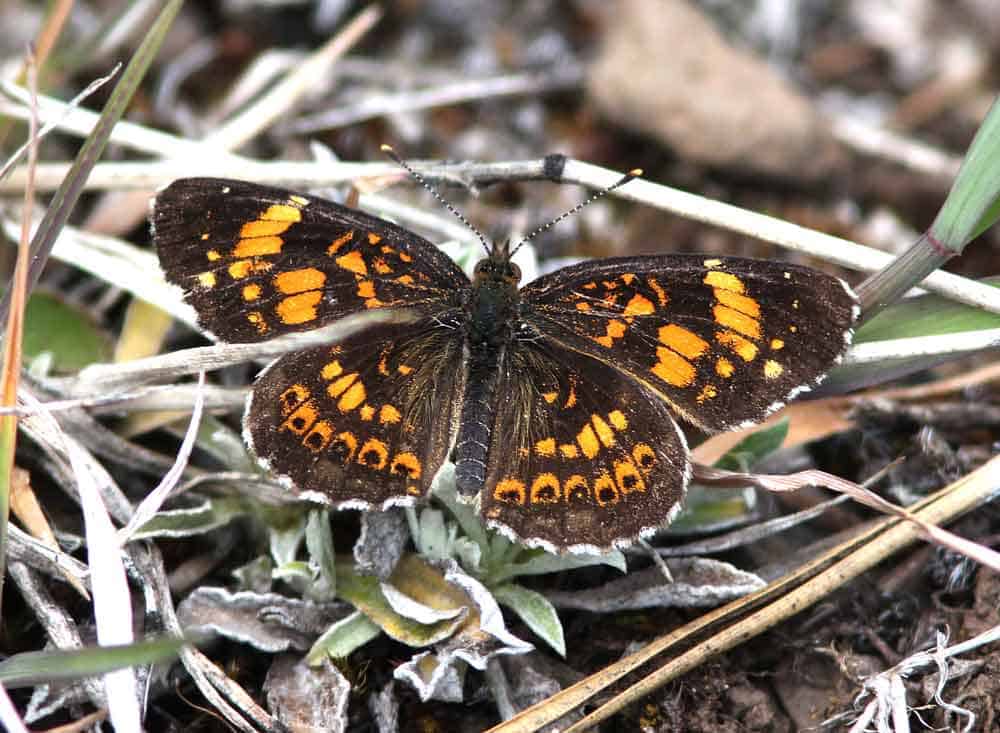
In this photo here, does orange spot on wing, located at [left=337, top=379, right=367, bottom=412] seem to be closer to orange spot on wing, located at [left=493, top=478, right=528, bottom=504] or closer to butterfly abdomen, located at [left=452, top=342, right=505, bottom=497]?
butterfly abdomen, located at [left=452, top=342, right=505, bottom=497]

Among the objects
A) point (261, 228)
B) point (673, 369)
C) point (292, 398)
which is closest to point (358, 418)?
point (292, 398)

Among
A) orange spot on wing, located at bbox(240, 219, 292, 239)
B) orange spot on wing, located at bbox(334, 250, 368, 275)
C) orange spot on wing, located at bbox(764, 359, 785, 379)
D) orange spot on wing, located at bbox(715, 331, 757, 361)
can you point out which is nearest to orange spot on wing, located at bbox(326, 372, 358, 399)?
orange spot on wing, located at bbox(334, 250, 368, 275)

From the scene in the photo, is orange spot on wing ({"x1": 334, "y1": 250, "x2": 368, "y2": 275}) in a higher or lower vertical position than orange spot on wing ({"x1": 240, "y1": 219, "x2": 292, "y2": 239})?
lower

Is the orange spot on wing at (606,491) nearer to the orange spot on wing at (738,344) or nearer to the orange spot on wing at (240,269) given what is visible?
the orange spot on wing at (738,344)

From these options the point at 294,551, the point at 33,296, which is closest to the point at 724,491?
the point at 294,551

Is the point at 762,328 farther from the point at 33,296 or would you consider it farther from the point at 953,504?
the point at 33,296

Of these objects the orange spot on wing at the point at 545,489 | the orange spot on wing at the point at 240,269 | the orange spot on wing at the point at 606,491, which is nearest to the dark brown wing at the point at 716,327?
the orange spot on wing at the point at 606,491
